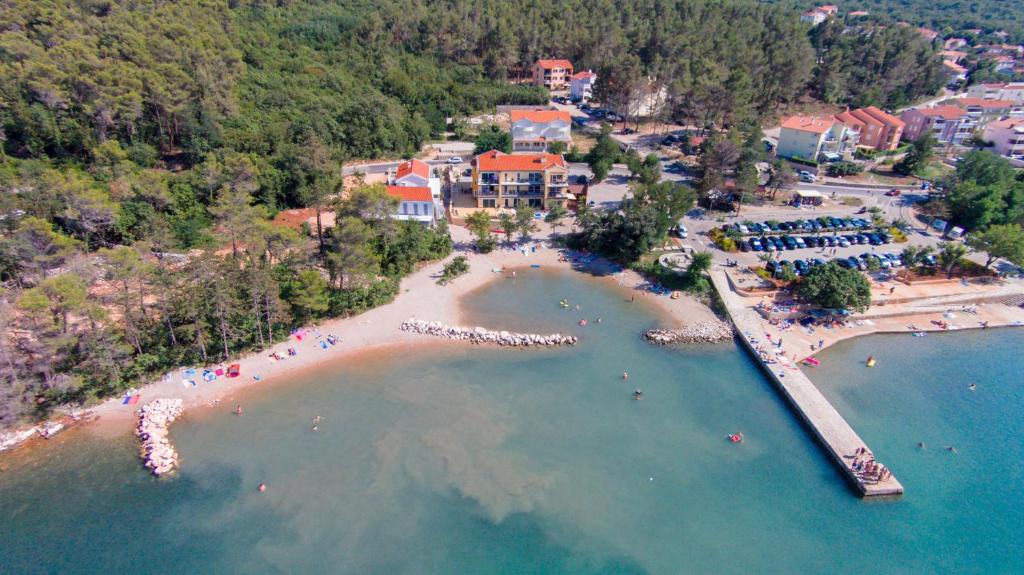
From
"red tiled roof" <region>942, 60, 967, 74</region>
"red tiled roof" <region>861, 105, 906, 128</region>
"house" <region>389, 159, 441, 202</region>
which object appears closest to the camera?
"house" <region>389, 159, 441, 202</region>

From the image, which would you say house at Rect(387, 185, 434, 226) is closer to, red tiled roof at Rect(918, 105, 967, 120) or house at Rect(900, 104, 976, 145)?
house at Rect(900, 104, 976, 145)

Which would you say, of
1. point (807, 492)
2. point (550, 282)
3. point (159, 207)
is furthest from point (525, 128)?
point (807, 492)

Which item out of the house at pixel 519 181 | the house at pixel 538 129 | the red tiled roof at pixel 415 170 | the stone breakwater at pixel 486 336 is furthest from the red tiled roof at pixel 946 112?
the red tiled roof at pixel 415 170

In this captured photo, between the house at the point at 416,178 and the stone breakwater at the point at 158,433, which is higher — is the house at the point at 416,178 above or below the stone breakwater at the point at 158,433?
above

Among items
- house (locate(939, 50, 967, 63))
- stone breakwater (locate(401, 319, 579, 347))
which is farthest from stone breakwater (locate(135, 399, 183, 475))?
house (locate(939, 50, 967, 63))

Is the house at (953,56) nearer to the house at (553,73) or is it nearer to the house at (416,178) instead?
the house at (553,73)

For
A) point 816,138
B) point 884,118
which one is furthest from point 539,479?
point 884,118

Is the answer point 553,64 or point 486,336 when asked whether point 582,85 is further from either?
point 486,336

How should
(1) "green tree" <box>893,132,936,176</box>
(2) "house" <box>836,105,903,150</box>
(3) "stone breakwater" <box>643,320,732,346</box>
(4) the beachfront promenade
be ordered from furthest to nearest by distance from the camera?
(2) "house" <box>836,105,903,150</box> → (1) "green tree" <box>893,132,936,176</box> → (3) "stone breakwater" <box>643,320,732,346</box> → (4) the beachfront promenade
